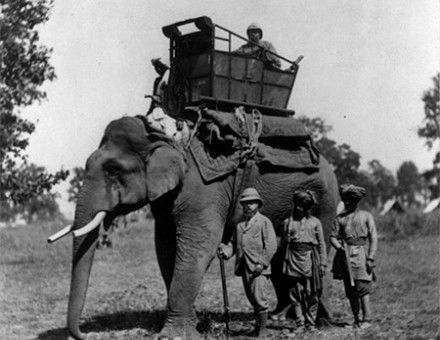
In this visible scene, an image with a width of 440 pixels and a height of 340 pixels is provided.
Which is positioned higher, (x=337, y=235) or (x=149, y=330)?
(x=337, y=235)

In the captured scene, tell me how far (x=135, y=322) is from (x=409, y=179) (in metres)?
108

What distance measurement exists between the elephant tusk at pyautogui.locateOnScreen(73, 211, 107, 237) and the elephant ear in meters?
0.67

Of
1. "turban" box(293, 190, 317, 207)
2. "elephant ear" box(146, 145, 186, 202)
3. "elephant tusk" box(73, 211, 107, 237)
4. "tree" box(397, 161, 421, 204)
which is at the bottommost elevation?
"elephant tusk" box(73, 211, 107, 237)

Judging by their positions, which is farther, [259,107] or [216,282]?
[216,282]

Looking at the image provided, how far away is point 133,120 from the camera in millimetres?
8500

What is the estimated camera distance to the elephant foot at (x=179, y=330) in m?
8.14

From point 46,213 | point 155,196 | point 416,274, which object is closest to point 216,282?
point 416,274

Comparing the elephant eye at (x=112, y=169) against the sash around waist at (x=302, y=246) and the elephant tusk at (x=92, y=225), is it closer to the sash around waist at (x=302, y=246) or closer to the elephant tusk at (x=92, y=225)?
the elephant tusk at (x=92, y=225)

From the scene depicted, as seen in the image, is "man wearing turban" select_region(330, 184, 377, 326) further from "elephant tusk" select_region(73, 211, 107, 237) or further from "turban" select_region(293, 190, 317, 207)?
"elephant tusk" select_region(73, 211, 107, 237)

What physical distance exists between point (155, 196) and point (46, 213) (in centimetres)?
8958

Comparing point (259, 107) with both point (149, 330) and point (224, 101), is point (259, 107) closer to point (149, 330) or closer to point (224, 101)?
point (224, 101)

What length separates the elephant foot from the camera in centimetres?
814

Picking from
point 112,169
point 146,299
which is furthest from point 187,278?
point 146,299

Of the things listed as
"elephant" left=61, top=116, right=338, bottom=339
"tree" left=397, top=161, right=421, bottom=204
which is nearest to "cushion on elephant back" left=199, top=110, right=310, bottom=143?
"elephant" left=61, top=116, right=338, bottom=339
